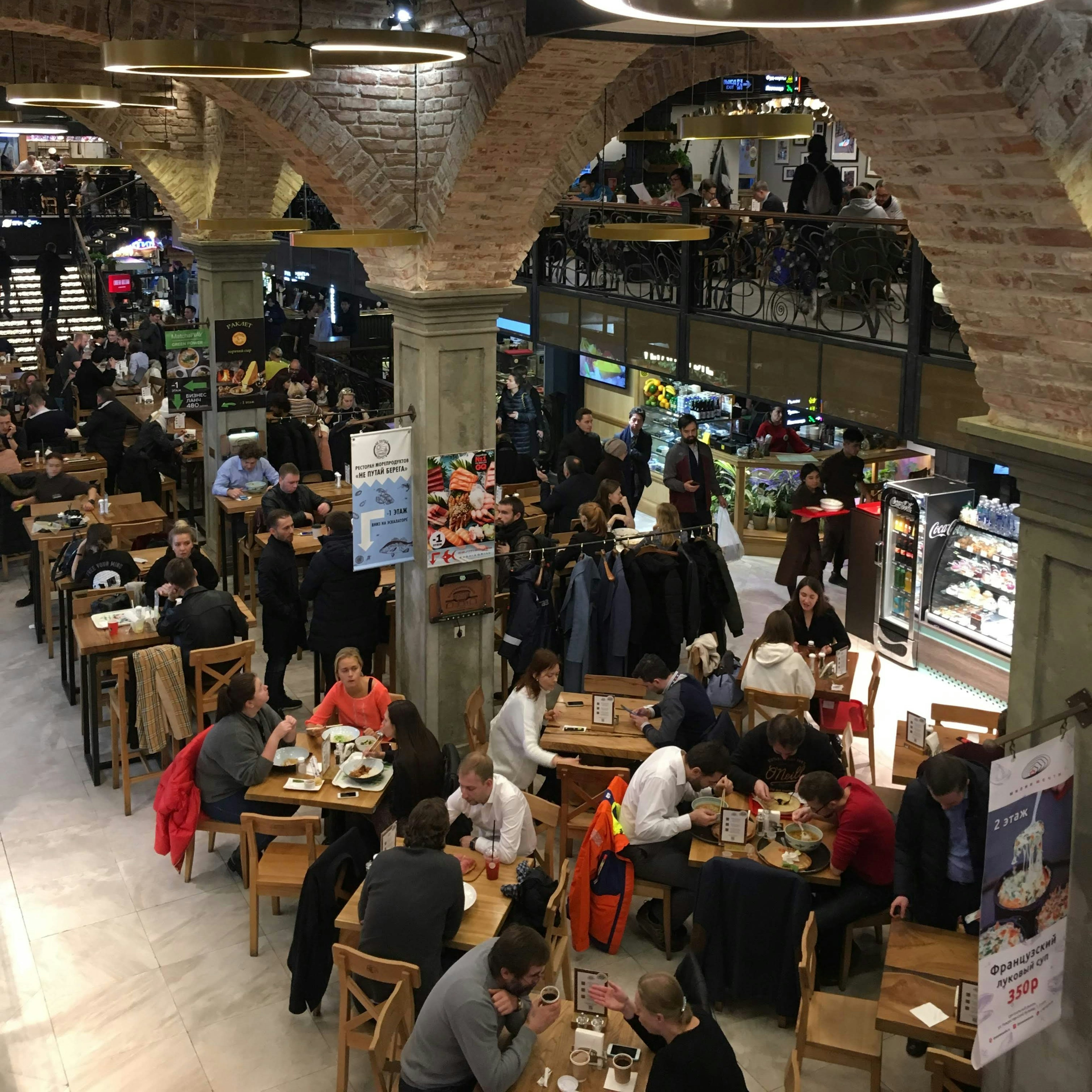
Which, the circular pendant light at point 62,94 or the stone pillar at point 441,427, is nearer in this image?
the circular pendant light at point 62,94

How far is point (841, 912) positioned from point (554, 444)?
12.0 m

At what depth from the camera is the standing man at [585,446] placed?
12242mm

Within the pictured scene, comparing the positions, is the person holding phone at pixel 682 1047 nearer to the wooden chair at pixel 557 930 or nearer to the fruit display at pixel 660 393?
the wooden chair at pixel 557 930

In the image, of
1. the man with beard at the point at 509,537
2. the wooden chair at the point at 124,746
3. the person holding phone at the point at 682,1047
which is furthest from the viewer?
the man with beard at the point at 509,537

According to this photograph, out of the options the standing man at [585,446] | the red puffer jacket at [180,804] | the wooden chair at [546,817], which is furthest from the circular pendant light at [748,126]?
the red puffer jacket at [180,804]

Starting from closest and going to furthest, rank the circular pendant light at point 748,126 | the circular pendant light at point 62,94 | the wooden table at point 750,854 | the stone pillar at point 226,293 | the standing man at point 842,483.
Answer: the wooden table at point 750,854 < the circular pendant light at point 62,94 < the circular pendant light at point 748,126 < the standing man at point 842,483 < the stone pillar at point 226,293

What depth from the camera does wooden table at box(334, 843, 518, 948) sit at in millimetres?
5328

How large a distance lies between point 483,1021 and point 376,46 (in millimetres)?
3677

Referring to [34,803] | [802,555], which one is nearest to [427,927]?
[34,803]

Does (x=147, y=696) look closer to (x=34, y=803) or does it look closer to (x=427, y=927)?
(x=34, y=803)

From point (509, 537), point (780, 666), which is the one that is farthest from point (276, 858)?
point (509, 537)

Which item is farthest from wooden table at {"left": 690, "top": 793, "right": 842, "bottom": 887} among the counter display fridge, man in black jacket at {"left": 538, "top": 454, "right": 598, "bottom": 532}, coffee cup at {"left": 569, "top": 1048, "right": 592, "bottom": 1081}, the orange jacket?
man in black jacket at {"left": 538, "top": 454, "right": 598, "bottom": 532}

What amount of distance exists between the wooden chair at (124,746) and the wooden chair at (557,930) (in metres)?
3.29

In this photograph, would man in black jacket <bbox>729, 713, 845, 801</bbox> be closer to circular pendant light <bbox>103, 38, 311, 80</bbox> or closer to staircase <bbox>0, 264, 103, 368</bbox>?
circular pendant light <bbox>103, 38, 311, 80</bbox>
